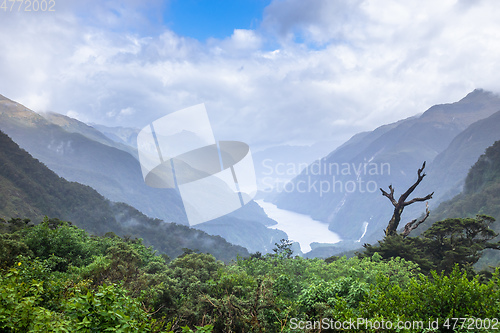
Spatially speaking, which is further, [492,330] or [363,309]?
[363,309]

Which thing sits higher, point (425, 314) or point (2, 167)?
point (2, 167)

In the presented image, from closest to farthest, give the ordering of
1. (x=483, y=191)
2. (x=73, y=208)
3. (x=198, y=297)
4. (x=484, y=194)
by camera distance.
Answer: (x=198, y=297) → (x=484, y=194) → (x=483, y=191) → (x=73, y=208)

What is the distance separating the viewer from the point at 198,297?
1033 cm

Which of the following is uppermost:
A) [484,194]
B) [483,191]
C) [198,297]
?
[483,191]

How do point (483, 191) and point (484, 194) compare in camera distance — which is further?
point (483, 191)

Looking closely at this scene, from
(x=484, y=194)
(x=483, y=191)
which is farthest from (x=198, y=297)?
(x=483, y=191)

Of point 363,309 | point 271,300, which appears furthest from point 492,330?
point 271,300

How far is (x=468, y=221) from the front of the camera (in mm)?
23578

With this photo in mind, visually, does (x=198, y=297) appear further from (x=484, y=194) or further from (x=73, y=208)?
(x=484, y=194)

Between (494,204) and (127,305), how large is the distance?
91477 millimetres

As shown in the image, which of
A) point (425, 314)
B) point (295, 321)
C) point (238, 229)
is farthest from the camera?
point (238, 229)

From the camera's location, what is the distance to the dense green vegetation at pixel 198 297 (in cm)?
486

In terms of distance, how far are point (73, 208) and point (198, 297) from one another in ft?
299

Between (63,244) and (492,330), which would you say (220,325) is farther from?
(63,244)
